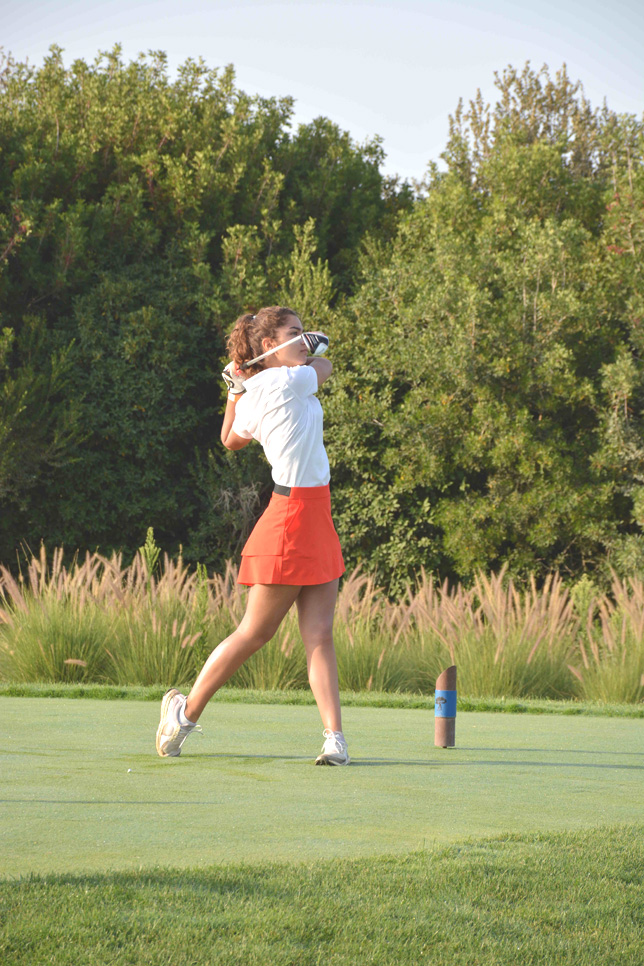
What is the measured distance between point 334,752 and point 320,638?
20.9 inches

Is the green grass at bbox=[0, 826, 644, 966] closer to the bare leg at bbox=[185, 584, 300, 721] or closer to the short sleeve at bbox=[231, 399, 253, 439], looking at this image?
the bare leg at bbox=[185, 584, 300, 721]

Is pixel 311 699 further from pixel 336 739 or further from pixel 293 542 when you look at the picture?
pixel 293 542

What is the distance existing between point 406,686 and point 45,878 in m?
7.67

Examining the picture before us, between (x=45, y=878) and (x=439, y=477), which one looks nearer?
(x=45, y=878)

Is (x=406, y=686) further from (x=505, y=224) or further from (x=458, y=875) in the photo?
(x=505, y=224)

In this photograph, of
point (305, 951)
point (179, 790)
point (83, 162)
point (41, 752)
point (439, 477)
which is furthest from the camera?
point (83, 162)

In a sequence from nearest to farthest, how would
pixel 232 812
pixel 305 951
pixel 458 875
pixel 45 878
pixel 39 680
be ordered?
pixel 305 951
pixel 45 878
pixel 458 875
pixel 232 812
pixel 39 680

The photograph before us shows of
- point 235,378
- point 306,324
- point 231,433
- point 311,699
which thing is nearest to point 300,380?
point 235,378

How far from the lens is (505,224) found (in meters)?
21.8

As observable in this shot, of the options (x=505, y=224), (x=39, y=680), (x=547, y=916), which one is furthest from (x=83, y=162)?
(x=547, y=916)

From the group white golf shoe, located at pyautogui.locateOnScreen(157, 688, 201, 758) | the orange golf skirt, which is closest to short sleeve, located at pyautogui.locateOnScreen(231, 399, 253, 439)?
the orange golf skirt

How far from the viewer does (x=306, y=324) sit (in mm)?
20625

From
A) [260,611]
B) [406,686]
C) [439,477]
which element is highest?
[439,477]

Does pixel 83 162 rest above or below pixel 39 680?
above
